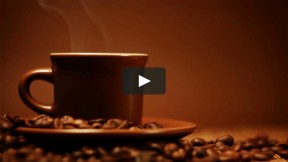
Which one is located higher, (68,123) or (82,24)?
(82,24)

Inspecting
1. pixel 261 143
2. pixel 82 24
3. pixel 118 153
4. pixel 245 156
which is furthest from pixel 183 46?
pixel 118 153

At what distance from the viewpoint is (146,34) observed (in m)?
1.37

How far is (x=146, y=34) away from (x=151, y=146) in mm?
509

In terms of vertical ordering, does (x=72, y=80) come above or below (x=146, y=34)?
below

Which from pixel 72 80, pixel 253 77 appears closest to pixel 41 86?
pixel 72 80

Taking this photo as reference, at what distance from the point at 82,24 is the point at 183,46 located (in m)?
0.24

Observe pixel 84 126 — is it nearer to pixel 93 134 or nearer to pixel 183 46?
pixel 93 134

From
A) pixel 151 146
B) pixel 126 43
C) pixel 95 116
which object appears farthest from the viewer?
pixel 126 43

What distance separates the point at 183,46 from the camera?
138 centimetres

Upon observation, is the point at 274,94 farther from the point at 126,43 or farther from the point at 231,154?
→ the point at 231,154

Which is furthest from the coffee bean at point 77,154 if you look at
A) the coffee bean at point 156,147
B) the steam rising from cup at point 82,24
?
the steam rising from cup at point 82,24

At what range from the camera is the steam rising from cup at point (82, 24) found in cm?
135

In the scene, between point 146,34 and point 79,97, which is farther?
point 146,34

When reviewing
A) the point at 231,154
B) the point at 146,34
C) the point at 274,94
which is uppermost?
the point at 146,34
